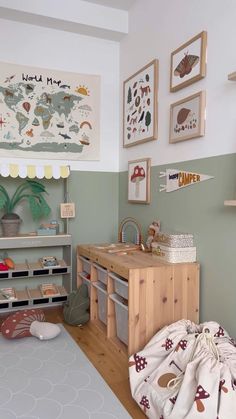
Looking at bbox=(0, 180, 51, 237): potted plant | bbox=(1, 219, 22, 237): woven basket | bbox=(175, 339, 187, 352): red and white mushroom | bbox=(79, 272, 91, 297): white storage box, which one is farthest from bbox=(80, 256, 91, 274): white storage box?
bbox=(175, 339, 187, 352): red and white mushroom

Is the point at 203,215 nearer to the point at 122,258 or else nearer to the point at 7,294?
the point at 122,258

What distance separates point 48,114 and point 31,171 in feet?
1.96

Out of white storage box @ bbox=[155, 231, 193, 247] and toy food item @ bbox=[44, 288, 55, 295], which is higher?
white storage box @ bbox=[155, 231, 193, 247]

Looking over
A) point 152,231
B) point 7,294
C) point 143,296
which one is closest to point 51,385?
point 143,296

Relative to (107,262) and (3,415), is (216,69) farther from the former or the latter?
(3,415)

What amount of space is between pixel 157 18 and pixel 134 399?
250 centimetres

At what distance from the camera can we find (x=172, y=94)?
2332 mm

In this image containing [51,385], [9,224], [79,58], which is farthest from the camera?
[79,58]

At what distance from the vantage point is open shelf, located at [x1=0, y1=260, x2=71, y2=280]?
2.66 metres

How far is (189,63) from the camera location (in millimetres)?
2109

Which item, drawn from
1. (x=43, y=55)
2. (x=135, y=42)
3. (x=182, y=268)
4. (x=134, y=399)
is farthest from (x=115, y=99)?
(x=134, y=399)

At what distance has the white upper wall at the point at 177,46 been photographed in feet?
5.98

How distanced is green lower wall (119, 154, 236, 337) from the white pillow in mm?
967

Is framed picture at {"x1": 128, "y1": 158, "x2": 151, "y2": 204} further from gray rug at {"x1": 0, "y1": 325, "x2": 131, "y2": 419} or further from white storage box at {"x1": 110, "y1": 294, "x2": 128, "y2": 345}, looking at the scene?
gray rug at {"x1": 0, "y1": 325, "x2": 131, "y2": 419}
